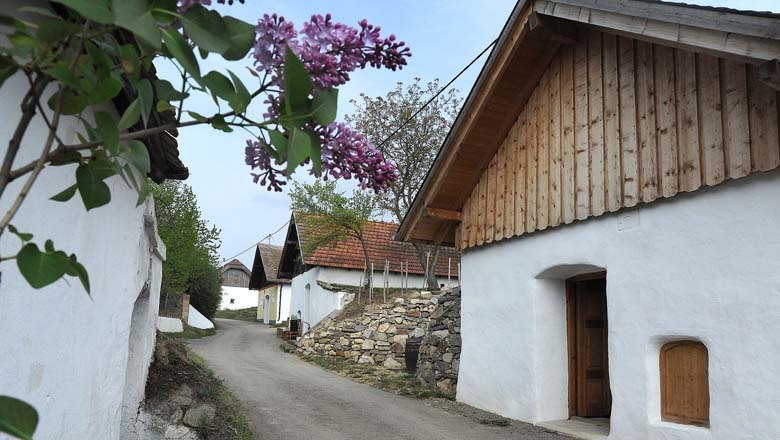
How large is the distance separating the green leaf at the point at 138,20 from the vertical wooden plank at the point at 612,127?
6106mm

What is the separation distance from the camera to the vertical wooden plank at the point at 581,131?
6824mm

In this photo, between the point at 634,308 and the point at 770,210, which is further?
the point at 634,308

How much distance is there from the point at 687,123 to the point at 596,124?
1280mm

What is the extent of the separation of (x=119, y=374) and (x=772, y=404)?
5.08 meters

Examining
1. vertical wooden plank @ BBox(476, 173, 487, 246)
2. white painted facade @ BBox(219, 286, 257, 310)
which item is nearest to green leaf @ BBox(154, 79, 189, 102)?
vertical wooden plank @ BBox(476, 173, 487, 246)

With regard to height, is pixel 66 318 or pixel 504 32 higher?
pixel 504 32

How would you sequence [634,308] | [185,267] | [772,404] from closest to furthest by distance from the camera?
[772,404] → [634,308] → [185,267]

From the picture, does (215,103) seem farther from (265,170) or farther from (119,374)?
(119,374)

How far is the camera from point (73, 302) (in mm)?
2992

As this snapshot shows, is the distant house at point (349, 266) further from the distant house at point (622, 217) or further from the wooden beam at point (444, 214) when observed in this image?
the distant house at point (622, 217)

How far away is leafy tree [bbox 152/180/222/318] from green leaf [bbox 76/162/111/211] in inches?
730

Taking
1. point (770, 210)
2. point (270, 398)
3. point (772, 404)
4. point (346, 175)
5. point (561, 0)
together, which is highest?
point (561, 0)

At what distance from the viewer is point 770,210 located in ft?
16.1

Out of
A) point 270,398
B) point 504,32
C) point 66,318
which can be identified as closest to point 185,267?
point 270,398
